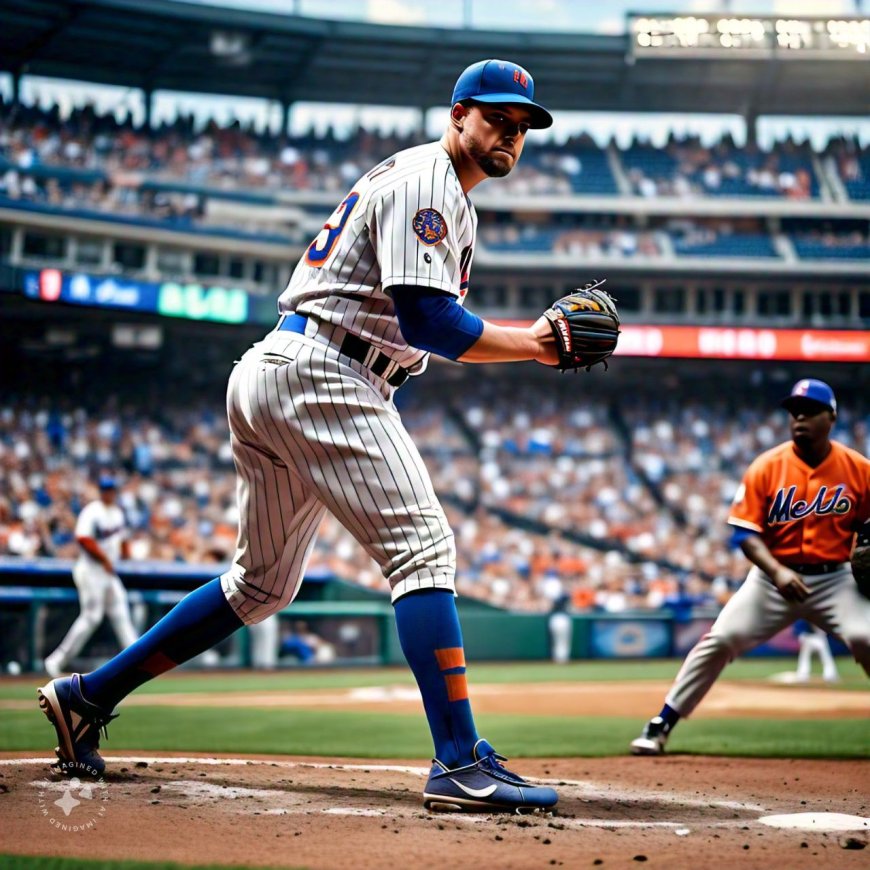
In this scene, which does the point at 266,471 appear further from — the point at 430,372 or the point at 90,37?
the point at 90,37

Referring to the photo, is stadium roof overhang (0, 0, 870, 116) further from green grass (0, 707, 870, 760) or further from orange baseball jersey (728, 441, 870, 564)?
orange baseball jersey (728, 441, 870, 564)

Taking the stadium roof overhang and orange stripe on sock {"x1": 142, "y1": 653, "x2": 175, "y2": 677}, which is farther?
the stadium roof overhang

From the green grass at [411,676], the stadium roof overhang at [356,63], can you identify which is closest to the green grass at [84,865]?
the green grass at [411,676]

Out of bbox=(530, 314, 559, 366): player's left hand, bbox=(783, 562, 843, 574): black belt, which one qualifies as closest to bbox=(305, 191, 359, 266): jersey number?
bbox=(530, 314, 559, 366): player's left hand

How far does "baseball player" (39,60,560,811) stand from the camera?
9.05 ft

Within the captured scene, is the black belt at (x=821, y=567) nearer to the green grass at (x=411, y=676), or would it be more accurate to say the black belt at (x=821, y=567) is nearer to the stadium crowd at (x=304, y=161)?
the green grass at (x=411, y=676)

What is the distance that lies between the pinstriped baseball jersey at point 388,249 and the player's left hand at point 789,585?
2.18 metres

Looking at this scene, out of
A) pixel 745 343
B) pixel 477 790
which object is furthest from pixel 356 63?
pixel 477 790

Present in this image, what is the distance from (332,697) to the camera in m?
8.55

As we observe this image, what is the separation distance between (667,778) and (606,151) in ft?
74.5

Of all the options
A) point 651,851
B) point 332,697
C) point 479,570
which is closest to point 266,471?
point 651,851

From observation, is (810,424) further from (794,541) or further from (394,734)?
(394,734)

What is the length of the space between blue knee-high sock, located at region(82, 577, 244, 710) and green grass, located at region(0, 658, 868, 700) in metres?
4.84

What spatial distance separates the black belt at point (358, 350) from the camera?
Result: 2.91 meters
